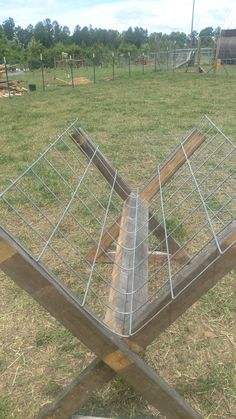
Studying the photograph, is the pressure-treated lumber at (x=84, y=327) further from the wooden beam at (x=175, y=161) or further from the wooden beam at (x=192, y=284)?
the wooden beam at (x=175, y=161)

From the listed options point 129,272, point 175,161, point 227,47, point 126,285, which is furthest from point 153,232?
point 227,47

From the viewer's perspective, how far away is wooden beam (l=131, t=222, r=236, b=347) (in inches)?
52.7

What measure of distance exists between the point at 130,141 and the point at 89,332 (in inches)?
232

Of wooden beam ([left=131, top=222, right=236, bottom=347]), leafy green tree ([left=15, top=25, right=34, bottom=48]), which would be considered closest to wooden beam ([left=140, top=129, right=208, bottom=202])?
wooden beam ([left=131, top=222, right=236, bottom=347])

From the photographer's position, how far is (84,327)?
55.8 inches

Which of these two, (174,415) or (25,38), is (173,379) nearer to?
(174,415)

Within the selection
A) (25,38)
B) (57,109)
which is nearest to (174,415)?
(57,109)

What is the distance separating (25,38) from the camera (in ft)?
303

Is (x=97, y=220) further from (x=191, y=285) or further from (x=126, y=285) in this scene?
(x=191, y=285)

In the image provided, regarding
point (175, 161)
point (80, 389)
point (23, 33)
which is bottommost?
point (80, 389)

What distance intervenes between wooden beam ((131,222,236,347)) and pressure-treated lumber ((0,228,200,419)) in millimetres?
97

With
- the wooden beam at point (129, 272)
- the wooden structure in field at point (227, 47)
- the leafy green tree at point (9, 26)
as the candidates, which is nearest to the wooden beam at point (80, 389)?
the wooden beam at point (129, 272)

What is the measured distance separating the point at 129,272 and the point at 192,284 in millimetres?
701

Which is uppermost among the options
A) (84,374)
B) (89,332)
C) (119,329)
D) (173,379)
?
(89,332)
